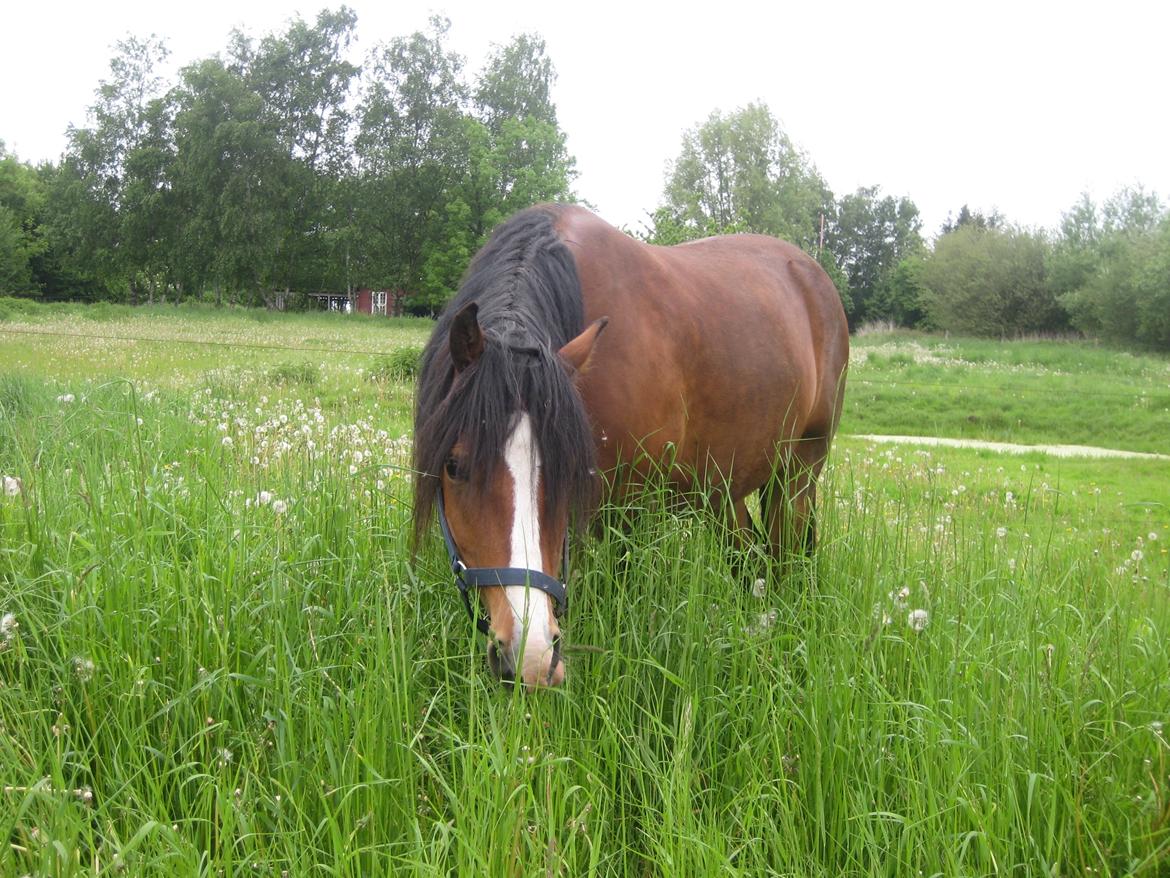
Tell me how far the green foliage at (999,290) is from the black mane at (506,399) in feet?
163

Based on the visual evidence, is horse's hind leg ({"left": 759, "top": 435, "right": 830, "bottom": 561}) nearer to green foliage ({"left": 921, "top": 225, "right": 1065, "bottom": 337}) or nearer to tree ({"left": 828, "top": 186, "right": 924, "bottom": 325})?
green foliage ({"left": 921, "top": 225, "right": 1065, "bottom": 337})

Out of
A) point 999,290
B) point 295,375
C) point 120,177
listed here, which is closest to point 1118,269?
point 999,290

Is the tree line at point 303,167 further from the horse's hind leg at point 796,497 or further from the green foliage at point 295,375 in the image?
the horse's hind leg at point 796,497

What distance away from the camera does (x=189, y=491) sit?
3.68 metres

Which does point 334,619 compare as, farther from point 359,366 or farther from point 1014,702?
point 359,366

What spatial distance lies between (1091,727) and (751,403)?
2275mm

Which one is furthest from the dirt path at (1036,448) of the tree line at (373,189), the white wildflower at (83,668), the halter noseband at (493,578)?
the tree line at (373,189)

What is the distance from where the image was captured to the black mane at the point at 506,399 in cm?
259

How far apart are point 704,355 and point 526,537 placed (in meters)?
2.09

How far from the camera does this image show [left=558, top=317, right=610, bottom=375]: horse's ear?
292 cm

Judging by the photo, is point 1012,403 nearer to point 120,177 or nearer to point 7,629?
point 7,629

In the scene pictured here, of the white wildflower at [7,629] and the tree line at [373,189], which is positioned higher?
the tree line at [373,189]

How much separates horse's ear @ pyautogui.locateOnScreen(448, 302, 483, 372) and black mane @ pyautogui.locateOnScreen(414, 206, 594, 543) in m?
0.03

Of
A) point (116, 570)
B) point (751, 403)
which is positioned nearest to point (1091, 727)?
point (751, 403)
